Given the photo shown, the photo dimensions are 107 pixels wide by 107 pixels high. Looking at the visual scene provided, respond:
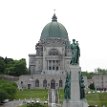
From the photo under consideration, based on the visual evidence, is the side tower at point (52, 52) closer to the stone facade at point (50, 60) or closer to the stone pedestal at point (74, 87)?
the stone facade at point (50, 60)

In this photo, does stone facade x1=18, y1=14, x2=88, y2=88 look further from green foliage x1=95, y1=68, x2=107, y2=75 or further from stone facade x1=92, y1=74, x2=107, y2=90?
green foliage x1=95, y1=68, x2=107, y2=75

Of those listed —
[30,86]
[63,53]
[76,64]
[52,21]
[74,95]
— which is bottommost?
[74,95]

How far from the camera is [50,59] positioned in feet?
374

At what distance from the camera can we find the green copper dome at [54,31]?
385ft

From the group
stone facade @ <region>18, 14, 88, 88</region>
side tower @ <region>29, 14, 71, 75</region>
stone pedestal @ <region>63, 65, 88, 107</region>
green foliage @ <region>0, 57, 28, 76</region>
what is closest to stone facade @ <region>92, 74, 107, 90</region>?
stone facade @ <region>18, 14, 88, 88</region>

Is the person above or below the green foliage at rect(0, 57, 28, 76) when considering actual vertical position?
below

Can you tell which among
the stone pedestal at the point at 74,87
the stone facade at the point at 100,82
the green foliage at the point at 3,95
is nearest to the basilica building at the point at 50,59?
the stone facade at the point at 100,82

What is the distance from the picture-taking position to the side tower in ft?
374

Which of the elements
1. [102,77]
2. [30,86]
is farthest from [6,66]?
[102,77]

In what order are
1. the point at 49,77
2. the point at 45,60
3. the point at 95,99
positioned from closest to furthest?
the point at 95,99 < the point at 49,77 < the point at 45,60

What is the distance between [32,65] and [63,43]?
10447 mm

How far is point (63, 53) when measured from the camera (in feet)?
378

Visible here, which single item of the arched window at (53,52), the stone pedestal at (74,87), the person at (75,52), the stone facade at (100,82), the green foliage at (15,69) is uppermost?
the arched window at (53,52)

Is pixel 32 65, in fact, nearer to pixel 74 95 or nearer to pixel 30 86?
pixel 30 86
